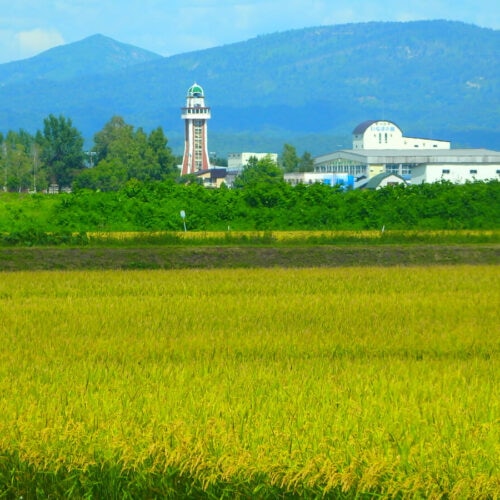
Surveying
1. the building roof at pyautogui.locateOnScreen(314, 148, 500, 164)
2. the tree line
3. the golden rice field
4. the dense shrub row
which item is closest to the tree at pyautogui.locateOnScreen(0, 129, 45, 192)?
the tree line

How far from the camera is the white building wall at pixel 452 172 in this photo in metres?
124

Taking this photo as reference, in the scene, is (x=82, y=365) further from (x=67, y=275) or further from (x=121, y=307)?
(x=67, y=275)

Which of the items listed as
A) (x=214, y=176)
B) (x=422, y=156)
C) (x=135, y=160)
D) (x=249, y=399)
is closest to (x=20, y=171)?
(x=135, y=160)

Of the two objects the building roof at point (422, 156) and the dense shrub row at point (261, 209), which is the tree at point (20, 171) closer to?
the building roof at point (422, 156)

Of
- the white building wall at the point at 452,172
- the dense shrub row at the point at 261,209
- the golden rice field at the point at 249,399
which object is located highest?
the white building wall at the point at 452,172

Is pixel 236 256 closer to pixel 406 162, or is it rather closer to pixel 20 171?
pixel 20 171

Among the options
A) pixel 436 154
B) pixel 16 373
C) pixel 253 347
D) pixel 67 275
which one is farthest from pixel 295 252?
pixel 436 154

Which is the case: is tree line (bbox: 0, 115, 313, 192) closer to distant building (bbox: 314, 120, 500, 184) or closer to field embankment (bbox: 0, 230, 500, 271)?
distant building (bbox: 314, 120, 500, 184)

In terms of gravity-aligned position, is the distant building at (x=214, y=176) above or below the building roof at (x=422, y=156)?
below

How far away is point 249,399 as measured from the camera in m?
8.12

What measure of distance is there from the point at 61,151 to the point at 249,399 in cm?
12375

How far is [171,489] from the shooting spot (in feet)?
21.8

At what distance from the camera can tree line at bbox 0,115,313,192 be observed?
4368 inches

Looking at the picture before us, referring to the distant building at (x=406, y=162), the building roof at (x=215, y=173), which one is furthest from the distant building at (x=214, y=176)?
the distant building at (x=406, y=162)
